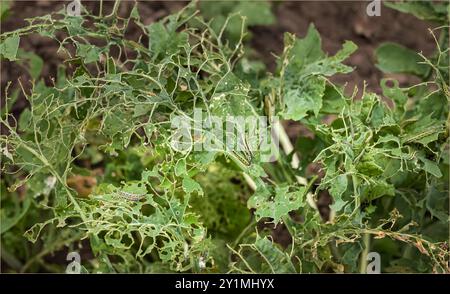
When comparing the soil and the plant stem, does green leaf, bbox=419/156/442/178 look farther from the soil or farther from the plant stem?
the soil

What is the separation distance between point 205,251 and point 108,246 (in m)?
0.13

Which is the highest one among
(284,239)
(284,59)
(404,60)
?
(284,59)

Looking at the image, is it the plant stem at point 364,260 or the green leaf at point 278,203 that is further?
the plant stem at point 364,260

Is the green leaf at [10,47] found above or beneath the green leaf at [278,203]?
above

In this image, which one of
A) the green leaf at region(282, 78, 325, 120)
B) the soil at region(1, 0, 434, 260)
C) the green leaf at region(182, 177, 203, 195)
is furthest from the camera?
the soil at region(1, 0, 434, 260)

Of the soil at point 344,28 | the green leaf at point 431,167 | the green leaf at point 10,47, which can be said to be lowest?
the soil at point 344,28

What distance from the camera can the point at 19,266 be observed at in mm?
1273

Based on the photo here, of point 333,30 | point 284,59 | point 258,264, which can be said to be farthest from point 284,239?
point 333,30

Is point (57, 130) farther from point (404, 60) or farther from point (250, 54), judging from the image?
point (250, 54)

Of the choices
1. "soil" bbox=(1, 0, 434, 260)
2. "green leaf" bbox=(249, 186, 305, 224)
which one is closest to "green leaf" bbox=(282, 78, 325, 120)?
"green leaf" bbox=(249, 186, 305, 224)

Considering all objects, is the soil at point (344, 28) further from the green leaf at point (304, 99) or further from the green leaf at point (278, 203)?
the green leaf at point (278, 203)

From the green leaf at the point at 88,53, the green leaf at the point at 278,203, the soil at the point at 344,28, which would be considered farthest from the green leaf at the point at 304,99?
the soil at the point at 344,28

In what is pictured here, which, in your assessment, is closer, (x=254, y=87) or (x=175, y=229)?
(x=175, y=229)

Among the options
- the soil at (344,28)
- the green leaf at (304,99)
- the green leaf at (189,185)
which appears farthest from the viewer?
the soil at (344,28)
